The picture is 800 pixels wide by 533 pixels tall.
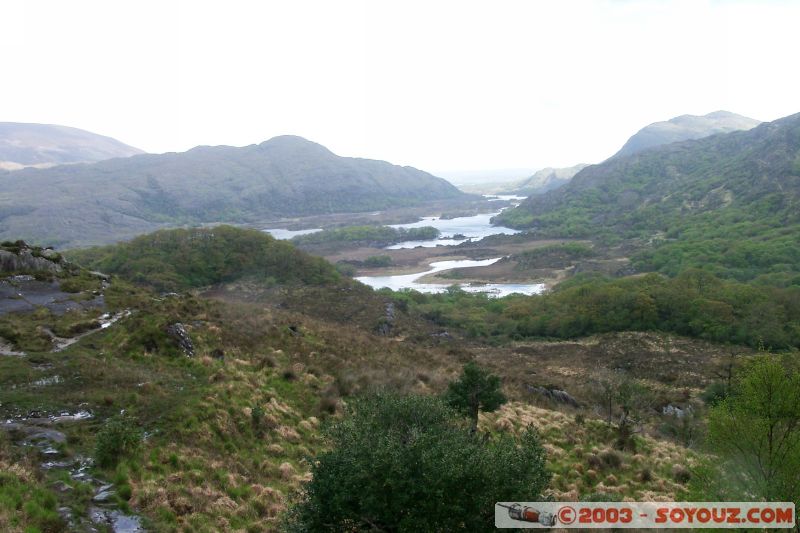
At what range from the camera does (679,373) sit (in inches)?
1709

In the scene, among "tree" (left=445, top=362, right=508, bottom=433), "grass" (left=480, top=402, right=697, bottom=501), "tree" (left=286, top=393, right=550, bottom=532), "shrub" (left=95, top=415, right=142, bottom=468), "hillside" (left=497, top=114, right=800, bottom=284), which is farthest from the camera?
"hillside" (left=497, top=114, right=800, bottom=284)

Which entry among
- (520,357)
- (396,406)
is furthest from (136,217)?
(396,406)

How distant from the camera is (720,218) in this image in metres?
136

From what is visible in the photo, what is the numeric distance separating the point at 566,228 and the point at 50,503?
172350 millimetres

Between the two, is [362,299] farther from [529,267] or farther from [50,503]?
[529,267]

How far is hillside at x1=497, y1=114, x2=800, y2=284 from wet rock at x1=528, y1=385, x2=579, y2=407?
215 ft

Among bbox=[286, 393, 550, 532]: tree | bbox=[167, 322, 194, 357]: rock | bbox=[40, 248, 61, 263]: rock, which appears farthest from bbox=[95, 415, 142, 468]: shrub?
bbox=[40, 248, 61, 263]: rock

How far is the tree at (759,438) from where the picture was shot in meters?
11.6

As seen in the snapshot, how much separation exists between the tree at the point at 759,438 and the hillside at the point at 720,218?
80919mm

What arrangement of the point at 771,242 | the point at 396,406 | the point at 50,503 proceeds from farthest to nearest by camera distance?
the point at 771,242 < the point at 396,406 < the point at 50,503

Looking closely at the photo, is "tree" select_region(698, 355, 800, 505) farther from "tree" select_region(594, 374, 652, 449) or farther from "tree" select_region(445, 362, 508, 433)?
"tree" select_region(594, 374, 652, 449)

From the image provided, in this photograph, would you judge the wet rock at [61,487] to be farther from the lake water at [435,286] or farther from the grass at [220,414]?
the lake water at [435,286]

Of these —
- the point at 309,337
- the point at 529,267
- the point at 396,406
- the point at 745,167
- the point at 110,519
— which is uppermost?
the point at 745,167

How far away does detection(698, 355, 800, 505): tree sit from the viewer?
37.9 ft
